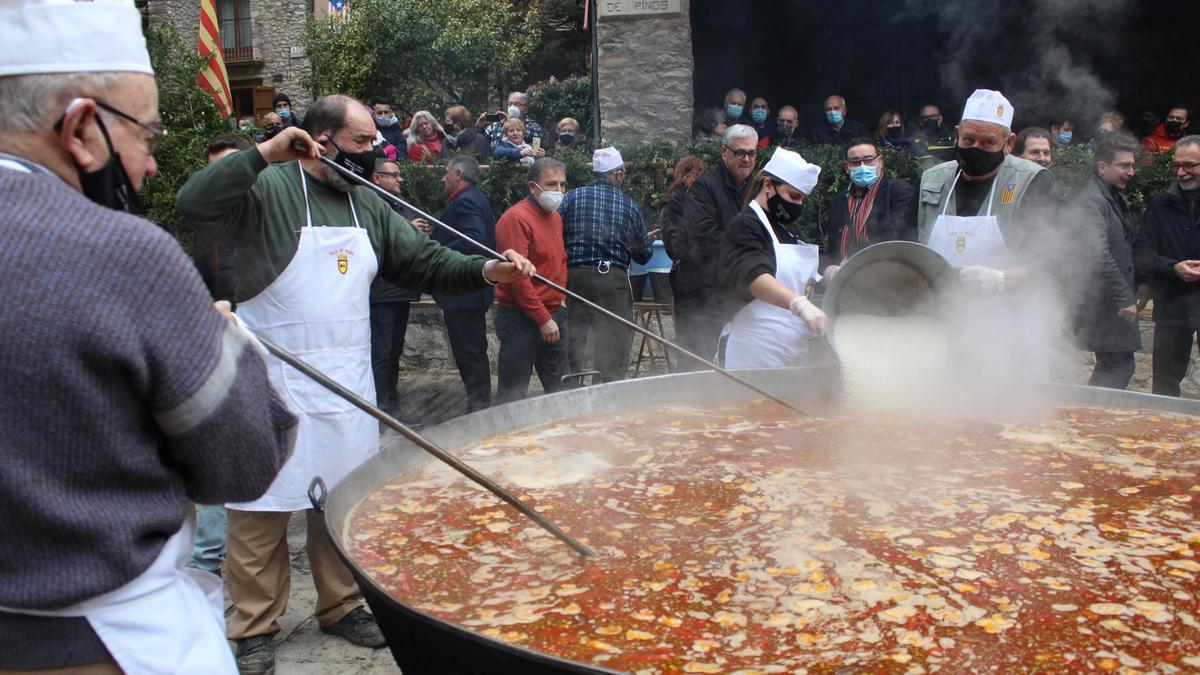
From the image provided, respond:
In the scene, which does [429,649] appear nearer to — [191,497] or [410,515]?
[191,497]

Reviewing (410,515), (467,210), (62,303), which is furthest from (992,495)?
(467,210)

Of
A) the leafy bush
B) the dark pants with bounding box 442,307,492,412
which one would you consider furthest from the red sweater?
the leafy bush

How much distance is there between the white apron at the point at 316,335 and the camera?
12.1 feet

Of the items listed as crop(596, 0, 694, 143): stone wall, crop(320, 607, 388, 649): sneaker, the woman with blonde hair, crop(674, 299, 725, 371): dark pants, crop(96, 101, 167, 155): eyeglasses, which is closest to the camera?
crop(96, 101, 167, 155): eyeglasses

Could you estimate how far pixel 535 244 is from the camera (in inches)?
283

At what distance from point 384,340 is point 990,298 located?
444cm

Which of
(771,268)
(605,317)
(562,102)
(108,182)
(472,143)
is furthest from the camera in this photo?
(562,102)

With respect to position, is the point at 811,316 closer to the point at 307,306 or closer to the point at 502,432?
the point at 502,432

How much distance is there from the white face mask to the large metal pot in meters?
2.92

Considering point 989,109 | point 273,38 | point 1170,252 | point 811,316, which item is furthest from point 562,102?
point 273,38

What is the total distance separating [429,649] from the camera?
2.19 m

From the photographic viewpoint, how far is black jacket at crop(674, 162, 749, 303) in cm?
664

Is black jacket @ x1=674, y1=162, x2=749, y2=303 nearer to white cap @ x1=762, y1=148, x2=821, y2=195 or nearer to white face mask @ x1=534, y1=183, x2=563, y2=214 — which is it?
white face mask @ x1=534, y1=183, x2=563, y2=214

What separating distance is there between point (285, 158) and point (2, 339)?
2127 millimetres
